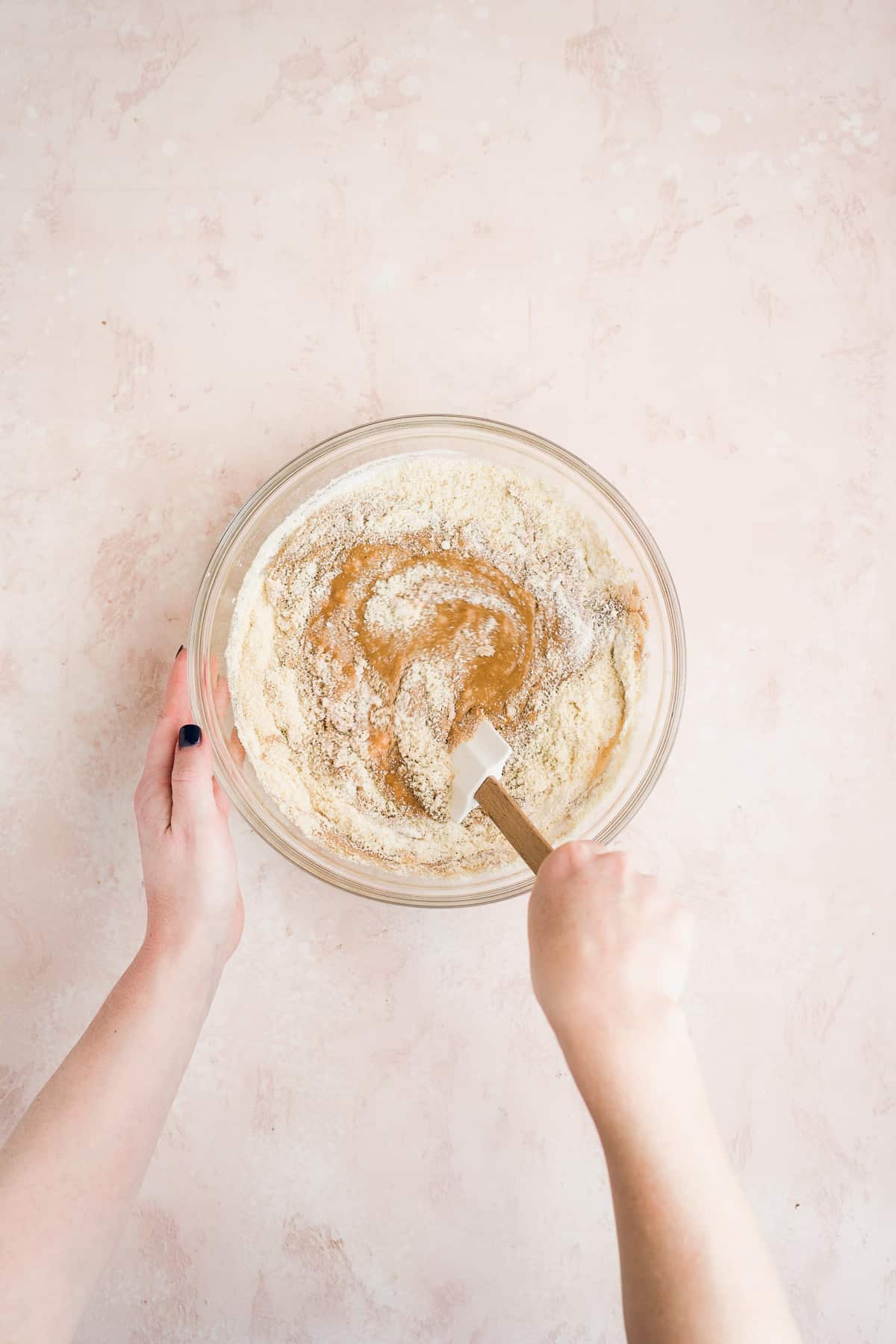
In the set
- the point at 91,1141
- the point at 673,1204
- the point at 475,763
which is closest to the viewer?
the point at 673,1204

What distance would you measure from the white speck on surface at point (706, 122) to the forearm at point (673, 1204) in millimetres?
1209

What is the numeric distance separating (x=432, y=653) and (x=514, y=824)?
12.3 inches

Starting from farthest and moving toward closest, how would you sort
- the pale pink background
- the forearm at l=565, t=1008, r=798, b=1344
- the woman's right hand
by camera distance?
the pale pink background → the woman's right hand → the forearm at l=565, t=1008, r=798, b=1344

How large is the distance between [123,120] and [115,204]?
120mm

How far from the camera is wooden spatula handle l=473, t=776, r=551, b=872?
40.5 inches

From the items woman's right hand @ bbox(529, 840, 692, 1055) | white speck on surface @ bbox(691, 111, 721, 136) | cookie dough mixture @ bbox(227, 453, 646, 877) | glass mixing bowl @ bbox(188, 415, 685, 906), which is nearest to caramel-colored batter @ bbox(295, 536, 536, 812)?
cookie dough mixture @ bbox(227, 453, 646, 877)

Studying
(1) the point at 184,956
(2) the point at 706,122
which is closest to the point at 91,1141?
(1) the point at 184,956

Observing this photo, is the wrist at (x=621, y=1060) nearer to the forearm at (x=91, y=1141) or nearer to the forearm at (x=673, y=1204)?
the forearm at (x=673, y=1204)

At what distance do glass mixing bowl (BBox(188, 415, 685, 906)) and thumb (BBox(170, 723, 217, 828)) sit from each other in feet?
0.08

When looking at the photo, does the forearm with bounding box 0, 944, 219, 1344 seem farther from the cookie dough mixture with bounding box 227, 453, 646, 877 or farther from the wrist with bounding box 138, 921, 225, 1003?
the cookie dough mixture with bounding box 227, 453, 646, 877

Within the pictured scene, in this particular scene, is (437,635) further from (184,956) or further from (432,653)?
(184,956)

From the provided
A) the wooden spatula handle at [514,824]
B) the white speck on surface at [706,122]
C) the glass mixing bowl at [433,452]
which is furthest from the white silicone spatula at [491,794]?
the white speck on surface at [706,122]

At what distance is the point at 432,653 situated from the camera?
126cm

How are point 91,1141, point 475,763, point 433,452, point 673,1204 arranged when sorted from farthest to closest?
point 433,452 → point 475,763 → point 91,1141 → point 673,1204
